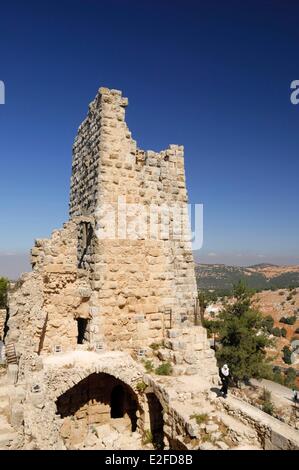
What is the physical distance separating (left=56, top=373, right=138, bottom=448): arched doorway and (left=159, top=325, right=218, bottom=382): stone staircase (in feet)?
4.89

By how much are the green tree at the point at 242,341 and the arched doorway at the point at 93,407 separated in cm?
1599

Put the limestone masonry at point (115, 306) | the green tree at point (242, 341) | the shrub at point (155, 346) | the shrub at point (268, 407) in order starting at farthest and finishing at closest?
the green tree at point (242, 341)
the shrub at point (268, 407)
the shrub at point (155, 346)
the limestone masonry at point (115, 306)

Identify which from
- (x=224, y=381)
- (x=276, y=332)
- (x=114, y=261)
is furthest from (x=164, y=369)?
(x=276, y=332)

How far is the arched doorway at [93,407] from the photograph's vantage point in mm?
10055

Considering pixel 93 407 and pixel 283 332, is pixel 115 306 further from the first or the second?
pixel 283 332

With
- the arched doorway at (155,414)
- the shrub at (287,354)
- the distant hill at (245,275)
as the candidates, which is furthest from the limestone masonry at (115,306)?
the distant hill at (245,275)

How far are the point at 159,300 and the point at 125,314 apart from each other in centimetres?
113

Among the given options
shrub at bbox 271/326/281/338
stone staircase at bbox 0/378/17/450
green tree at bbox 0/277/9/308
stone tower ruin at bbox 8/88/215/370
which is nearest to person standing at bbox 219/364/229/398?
stone tower ruin at bbox 8/88/215/370

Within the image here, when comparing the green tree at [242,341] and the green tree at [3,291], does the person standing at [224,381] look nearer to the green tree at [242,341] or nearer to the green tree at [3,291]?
the green tree at [242,341]

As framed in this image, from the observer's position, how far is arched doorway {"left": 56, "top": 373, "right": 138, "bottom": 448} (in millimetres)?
10055

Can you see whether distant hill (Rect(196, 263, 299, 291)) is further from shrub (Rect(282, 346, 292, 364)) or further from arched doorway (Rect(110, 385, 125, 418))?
arched doorway (Rect(110, 385, 125, 418))

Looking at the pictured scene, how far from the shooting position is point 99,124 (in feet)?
35.4

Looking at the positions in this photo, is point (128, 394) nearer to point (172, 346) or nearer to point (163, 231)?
point (172, 346)

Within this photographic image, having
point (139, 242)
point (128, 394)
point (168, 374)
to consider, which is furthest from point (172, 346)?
point (139, 242)
